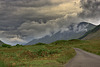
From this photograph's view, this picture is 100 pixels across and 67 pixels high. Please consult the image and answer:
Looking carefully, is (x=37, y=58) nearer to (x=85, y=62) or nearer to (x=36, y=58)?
(x=36, y=58)

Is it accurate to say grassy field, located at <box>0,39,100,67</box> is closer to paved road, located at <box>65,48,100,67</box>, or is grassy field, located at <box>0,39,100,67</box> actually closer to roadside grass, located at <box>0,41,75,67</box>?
roadside grass, located at <box>0,41,75,67</box>

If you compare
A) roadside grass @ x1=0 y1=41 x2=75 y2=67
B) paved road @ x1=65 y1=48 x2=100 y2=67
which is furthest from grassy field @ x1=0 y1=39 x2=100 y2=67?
paved road @ x1=65 y1=48 x2=100 y2=67

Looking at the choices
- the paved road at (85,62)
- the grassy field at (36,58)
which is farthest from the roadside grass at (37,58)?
the paved road at (85,62)

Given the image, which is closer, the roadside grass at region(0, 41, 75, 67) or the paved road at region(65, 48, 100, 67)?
the roadside grass at region(0, 41, 75, 67)

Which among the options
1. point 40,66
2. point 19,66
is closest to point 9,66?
point 19,66

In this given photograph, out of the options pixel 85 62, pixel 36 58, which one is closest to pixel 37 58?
pixel 36 58

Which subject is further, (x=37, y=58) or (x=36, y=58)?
(x=36, y=58)

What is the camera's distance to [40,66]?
1836cm

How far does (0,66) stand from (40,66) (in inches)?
229

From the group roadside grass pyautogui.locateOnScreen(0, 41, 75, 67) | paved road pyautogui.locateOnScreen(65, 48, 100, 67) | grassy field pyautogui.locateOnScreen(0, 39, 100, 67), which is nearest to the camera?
grassy field pyautogui.locateOnScreen(0, 39, 100, 67)

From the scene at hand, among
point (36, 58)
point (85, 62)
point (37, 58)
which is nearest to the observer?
point (85, 62)

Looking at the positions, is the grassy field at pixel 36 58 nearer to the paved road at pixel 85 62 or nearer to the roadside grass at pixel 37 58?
the roadside grass at pixel 37 58

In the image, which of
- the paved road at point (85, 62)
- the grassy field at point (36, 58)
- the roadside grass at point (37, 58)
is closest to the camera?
the grassy field at point (36, 58)

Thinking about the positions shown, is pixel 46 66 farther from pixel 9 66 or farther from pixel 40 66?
pixel 9 66
